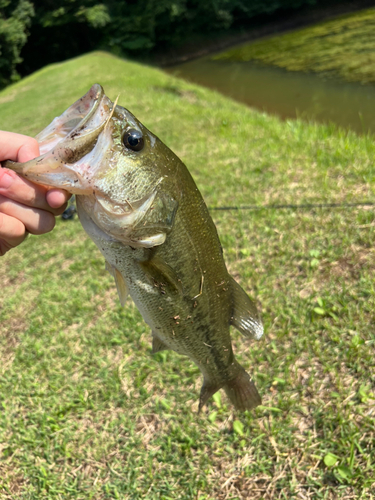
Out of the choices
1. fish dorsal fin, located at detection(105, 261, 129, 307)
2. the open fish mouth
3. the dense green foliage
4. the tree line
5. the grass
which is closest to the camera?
the open fish mouth

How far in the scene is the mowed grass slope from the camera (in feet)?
6.15

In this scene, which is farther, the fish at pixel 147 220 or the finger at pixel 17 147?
the finger at pixel 17 147

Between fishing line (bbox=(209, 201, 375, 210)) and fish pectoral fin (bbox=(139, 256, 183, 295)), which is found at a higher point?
fish pectoral fin (bbox=(139, 256, 183, 295))

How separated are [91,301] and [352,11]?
3002 centimetres

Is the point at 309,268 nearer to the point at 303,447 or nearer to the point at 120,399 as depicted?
the point at 303,447

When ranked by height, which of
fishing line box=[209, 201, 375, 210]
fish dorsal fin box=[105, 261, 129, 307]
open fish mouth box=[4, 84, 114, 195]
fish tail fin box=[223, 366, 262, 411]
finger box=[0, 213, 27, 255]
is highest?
open fish mouth box=[4, 84, 114, 195]

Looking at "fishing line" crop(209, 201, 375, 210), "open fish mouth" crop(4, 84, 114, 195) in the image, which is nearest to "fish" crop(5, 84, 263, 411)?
"open fish mouth" crop(4, 84, 114, 195)

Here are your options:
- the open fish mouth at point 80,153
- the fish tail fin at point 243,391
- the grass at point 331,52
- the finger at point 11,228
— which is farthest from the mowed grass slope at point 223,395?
the grass at point 331,52

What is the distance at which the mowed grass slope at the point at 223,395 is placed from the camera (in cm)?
188

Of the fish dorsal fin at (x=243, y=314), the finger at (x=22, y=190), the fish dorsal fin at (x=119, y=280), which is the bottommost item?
the fish dorsal fin at (x=243, y=314)

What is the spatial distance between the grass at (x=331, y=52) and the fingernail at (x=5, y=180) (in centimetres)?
Result: 1104

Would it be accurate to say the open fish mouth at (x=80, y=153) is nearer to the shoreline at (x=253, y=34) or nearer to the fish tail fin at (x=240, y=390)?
the fish tail fin at (x=240, y=390)

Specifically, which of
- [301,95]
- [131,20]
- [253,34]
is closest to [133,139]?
[301,95]

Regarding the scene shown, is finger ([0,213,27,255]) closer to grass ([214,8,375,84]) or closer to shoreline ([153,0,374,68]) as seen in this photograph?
grass ([214,8,375,84])
